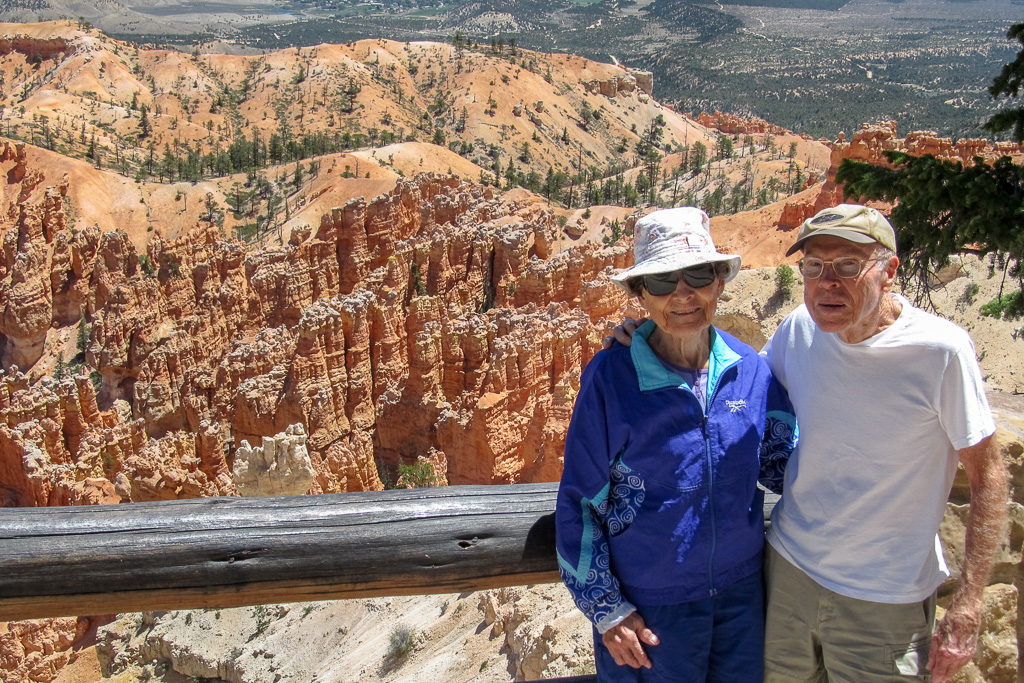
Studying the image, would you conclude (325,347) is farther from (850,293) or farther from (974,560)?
(974,560)

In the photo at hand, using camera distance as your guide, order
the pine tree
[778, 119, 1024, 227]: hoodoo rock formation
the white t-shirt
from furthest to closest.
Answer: [778, 119, 1024, 227]: hoodoo rock formation < the pine tree < the white t-shirt

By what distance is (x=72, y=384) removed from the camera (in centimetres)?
1487

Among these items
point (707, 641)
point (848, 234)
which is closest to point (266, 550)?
point (707, 641)

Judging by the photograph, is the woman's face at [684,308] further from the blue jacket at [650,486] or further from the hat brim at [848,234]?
the hat brim at [848,234]

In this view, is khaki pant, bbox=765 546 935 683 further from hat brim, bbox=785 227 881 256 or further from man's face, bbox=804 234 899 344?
hat brim, bbox=785 227 881 256

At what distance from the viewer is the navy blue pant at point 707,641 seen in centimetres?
208

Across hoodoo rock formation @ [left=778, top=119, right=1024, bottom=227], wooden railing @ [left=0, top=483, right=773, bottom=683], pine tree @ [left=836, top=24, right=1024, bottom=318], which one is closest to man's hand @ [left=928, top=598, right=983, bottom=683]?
wooden railing @ [left=0, top=483, right=773, bottom=683]

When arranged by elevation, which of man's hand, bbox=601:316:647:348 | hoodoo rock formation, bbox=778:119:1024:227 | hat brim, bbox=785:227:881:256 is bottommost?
hoodoo rock formation, bbox=778:119:1024:227

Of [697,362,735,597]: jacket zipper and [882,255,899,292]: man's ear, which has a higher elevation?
[882,255,899,292]: man's ear

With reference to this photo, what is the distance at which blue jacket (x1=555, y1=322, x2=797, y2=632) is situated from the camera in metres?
2.05

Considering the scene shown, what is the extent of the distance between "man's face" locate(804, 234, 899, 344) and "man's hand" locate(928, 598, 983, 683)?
75 cm

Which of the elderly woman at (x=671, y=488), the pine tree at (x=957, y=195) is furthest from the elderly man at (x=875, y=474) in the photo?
the pine tree at (x=957, y=195)

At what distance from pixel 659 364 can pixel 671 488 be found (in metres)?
0.35

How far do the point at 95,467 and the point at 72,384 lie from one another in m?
2.76
